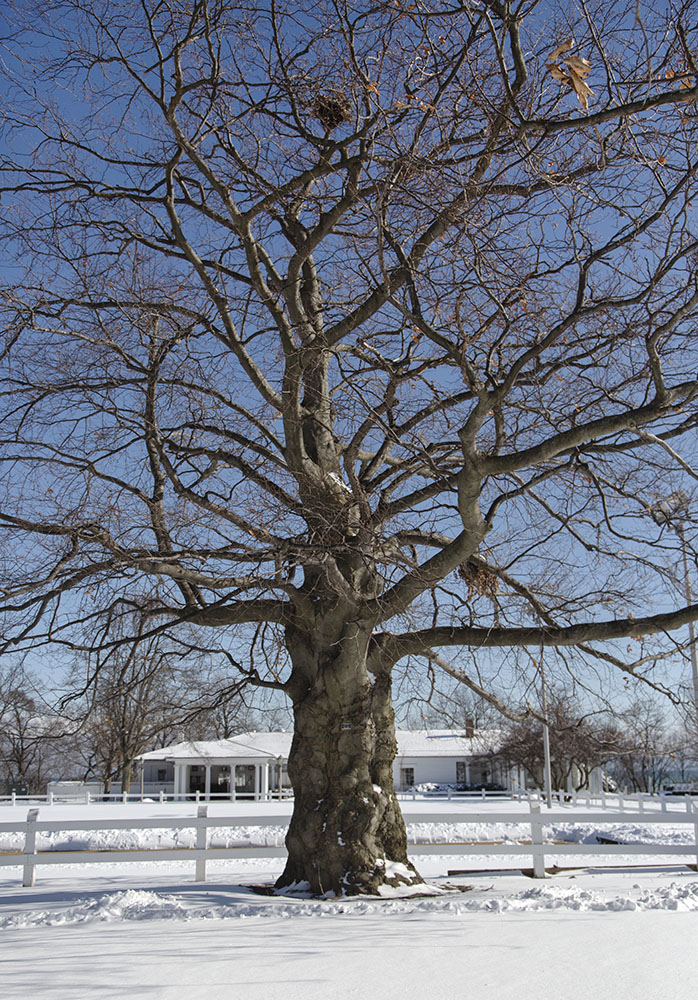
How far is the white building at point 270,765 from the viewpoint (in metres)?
46.4

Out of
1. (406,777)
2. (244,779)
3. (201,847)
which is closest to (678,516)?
(201,847)

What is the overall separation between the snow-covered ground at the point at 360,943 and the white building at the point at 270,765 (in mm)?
32090

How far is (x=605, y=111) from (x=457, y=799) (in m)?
39.8

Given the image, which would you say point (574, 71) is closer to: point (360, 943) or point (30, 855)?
point (360, 943)

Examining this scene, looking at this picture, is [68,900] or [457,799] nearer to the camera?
[68,900]

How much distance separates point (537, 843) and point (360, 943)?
5.54m

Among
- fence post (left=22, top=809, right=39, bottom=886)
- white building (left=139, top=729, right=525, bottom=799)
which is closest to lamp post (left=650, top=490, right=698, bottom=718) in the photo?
fence post (left=22, top=809, right=39, bottom=886)

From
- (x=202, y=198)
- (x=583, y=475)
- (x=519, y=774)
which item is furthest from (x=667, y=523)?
(x=519, y=774)

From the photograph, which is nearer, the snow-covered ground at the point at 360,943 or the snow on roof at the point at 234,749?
the snow-covered ground at the point at 360,943

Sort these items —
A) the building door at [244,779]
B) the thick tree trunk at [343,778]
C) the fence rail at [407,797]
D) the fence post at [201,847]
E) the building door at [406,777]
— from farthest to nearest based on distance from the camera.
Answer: the building door at [406,777], the building door at [244,779], the fence rail at [407,797], the fence post at [201,847], the thick tree trunk at [343,778]

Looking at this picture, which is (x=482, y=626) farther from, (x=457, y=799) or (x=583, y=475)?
(x=457, y=799)

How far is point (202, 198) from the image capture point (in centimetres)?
1166

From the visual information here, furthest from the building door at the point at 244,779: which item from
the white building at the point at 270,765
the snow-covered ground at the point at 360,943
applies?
the snow-covered ground at the point at 360,943

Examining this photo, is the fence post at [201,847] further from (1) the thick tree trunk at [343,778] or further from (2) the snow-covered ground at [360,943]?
(1) the thick tree trunk at [343,778]
